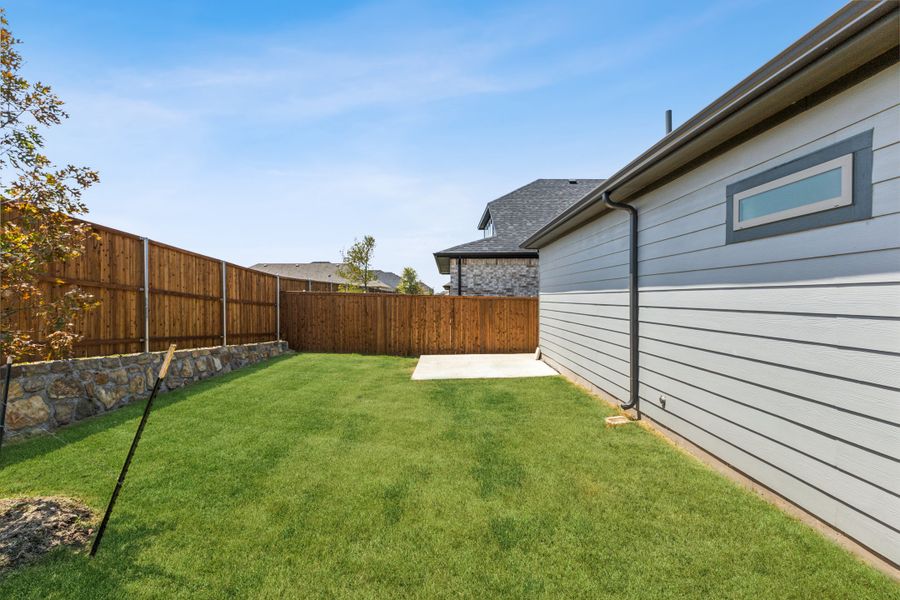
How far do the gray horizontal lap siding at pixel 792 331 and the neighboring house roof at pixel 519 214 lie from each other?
26.4ft

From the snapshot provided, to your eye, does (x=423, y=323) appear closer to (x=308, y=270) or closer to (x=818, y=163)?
(x=818, y=163)

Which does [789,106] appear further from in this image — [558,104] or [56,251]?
[56,251]

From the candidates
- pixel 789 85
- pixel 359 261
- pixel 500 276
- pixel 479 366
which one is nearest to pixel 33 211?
pixel 789 85

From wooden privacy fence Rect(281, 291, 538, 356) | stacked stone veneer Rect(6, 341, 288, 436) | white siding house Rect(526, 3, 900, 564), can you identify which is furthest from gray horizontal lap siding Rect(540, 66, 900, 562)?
stacked stone veneer Rect(6, 341, 288, 436)

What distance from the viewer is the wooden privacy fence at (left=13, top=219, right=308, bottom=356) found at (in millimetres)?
4871

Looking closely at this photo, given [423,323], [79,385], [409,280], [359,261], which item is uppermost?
[359,261]

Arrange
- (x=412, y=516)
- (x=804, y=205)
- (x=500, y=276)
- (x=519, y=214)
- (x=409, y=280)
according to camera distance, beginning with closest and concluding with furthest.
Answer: (x=804, y=205)
(x=412, y=516)
(x=500, y=276)
(x=519, y=214)
(x=409, y=280)

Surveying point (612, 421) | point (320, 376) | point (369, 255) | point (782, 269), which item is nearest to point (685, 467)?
point (612, 421)

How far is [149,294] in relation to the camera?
19.3ft

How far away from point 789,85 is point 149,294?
8.12 m

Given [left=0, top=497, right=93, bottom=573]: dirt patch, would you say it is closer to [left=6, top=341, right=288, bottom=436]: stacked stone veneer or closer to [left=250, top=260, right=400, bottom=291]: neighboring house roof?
[left=6, top=341, right=288, bottom=436]: stacked stone veneer

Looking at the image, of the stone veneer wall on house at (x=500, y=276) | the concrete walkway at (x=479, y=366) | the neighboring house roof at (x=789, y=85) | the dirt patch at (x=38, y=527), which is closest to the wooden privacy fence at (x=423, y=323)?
the concrete walkway at (x=479, y=366)

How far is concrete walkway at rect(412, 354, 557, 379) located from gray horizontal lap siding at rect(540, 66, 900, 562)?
3.39m

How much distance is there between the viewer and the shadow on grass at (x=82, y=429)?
3555mm
